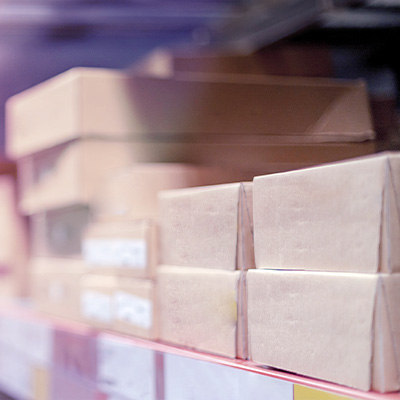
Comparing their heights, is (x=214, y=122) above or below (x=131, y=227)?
above

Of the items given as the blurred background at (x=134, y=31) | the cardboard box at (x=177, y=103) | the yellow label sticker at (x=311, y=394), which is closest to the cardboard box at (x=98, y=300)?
the cardboard box at (x=177, y=103)

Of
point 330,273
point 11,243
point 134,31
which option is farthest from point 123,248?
point 134,31

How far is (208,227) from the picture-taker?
1132 mm

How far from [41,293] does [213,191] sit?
2.99ft

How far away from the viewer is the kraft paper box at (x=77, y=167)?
5.12ft

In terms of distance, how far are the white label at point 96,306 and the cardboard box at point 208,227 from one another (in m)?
0.25

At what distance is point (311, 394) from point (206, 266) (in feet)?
1.07

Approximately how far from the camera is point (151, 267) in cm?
131

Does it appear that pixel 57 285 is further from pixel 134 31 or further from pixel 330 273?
pixel 134 31

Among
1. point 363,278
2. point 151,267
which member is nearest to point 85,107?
point 151,267

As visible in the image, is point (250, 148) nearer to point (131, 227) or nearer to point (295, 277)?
point (131, 227)

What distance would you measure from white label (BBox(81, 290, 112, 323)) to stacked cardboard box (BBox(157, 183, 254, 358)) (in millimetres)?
221

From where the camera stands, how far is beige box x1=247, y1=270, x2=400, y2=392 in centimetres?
81

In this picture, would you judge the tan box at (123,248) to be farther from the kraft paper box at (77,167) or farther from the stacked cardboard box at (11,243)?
the stacked cardboard box at (11,243)
